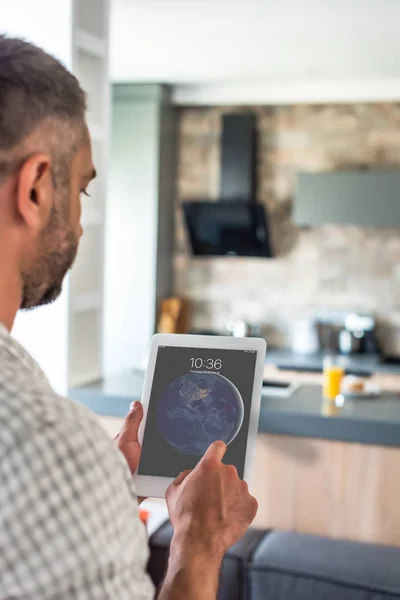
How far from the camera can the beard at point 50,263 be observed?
0.75m

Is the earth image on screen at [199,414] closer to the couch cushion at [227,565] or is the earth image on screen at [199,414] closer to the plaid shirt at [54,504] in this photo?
the plaid shirt at [54,504]

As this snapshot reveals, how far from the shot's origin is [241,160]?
4.98m

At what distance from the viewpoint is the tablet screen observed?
43.8 inches

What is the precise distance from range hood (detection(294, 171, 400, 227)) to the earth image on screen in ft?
11.7

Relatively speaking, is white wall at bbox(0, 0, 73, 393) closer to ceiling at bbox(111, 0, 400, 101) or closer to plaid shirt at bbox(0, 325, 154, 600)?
ceiling at bbox(111, 0, 400, 101)

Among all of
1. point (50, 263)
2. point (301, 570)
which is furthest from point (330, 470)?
point (50, 263)

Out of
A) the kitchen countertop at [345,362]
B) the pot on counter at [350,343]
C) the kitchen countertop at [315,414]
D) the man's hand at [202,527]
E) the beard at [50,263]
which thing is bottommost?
the kitchen countertop at [345,362]

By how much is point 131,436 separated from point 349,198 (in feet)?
12.1

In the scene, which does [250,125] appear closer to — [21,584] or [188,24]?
[188,24]

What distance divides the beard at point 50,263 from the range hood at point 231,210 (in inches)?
162

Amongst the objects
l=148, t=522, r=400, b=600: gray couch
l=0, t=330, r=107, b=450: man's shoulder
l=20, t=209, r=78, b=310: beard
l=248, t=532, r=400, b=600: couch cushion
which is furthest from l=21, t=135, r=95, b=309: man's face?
l=248, t=532, r=400, b=600: couch cushion

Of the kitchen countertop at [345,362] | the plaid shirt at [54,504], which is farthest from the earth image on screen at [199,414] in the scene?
the kitchen countertop at [345,362]

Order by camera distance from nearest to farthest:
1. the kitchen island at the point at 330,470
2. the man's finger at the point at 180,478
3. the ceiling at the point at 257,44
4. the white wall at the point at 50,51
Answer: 1. the man's finger at the point at 180,478
2. the kitchen island at the point at 330,470
3. the white wall at the point at 50,51
4. the ceiling at the point at 257,44

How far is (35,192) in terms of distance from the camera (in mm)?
718
